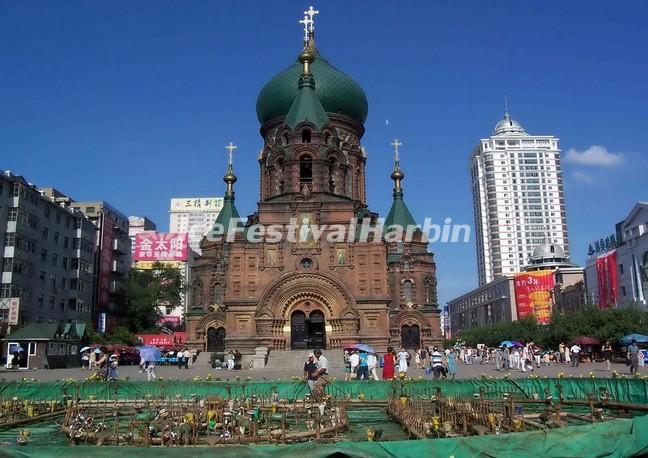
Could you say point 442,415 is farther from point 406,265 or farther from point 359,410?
point 406,265

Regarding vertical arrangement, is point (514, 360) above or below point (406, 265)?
below

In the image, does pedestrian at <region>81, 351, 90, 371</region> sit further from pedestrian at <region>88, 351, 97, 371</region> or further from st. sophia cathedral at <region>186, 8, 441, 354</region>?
st. sophia cathedral at <region>186, 8, 441, 354</region>

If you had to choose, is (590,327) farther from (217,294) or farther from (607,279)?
(217,294)

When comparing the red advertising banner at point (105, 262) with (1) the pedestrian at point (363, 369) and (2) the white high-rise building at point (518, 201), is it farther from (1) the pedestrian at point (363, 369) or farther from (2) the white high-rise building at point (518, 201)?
(2) the white high-rise building at point (518, 201)

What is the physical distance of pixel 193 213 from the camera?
158m

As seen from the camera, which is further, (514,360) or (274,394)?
(514,360)

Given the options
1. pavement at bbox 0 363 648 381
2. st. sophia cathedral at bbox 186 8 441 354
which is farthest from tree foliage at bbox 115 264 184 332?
pavement at bbox 0 363 648 381

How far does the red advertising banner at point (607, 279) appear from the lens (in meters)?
63.3

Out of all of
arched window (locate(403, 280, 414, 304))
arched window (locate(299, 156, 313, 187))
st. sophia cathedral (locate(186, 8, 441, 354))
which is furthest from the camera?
arched window (locate(403, 280, 414, 304))

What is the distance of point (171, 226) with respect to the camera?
157 meters

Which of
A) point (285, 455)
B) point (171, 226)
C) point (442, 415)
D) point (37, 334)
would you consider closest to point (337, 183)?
point (37, 334)

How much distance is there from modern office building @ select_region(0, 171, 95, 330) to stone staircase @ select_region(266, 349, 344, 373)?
21417 mm

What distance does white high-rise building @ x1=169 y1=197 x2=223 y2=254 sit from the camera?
6137 inches

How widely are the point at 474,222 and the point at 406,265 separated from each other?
96408 mm
